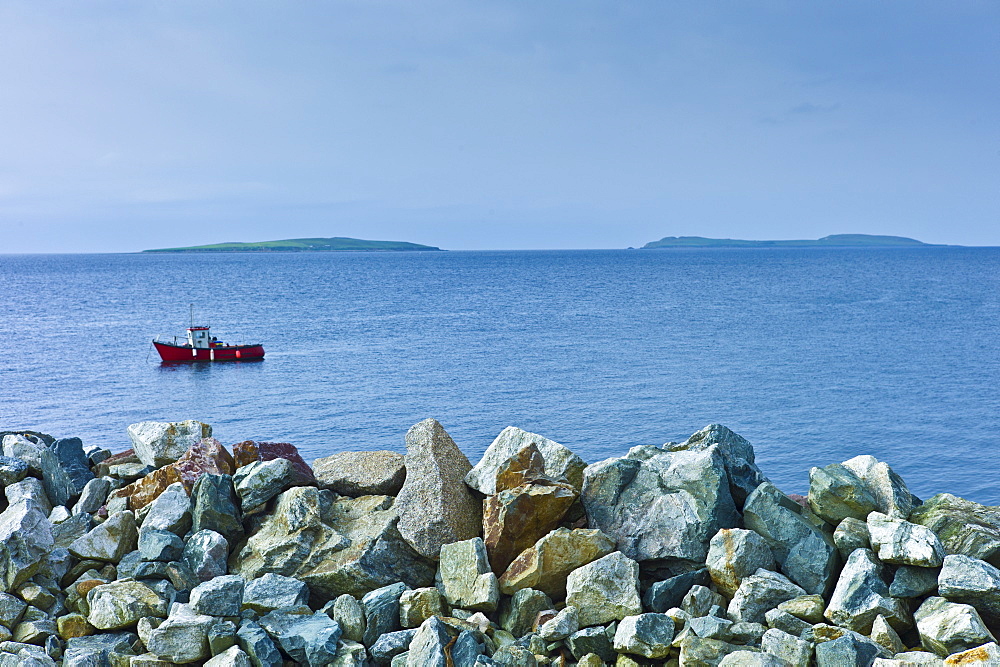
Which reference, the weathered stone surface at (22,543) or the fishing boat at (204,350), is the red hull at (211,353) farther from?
the weathered stone surface at (22,543)

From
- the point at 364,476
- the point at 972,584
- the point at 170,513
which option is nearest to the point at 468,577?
the point at 364,476

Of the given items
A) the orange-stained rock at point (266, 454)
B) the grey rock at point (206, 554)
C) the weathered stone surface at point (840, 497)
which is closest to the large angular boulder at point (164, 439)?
the orange-stained rock at point (266, 454)

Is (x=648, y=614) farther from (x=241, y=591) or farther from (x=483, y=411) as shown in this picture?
(x=483, y=411)

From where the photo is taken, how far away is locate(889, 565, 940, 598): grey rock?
824 centimetres

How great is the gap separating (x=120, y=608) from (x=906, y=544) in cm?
822

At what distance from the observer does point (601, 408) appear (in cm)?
4000

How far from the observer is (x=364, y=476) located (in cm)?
1116

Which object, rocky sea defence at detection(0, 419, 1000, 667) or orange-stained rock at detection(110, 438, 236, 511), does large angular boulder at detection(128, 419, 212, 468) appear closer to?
orange-stained rock at detection(110, 438, 236, 511)

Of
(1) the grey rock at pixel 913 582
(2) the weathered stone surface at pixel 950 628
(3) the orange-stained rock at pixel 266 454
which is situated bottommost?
(2) the weathered stone surface at pixel 950 628

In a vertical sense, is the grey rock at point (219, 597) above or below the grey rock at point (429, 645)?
above

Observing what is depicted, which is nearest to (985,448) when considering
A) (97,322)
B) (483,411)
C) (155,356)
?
(483,411)

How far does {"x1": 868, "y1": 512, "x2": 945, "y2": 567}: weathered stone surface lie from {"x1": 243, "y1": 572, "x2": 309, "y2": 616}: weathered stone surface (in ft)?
20.4

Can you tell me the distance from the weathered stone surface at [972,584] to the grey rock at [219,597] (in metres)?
7.20

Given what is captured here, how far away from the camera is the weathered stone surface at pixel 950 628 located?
24.2 feet
